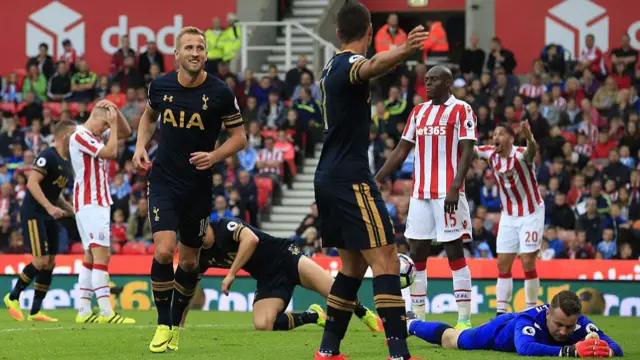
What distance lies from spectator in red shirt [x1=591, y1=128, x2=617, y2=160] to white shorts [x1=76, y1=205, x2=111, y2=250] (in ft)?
36.9

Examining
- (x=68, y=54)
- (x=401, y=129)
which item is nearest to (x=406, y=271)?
(x=401, y=129)

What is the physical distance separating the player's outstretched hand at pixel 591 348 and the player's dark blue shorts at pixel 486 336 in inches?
29.3

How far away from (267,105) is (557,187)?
6.64 m

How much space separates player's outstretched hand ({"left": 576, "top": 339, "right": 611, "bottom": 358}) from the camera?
30.7 feet

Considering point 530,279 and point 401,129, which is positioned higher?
point 401,129

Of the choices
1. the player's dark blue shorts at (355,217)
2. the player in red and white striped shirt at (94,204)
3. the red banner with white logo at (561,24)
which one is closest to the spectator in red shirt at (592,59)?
the red banner with white logo at (561,24)

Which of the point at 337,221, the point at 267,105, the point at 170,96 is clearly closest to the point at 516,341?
the point at 337,221

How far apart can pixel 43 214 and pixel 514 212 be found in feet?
18.9

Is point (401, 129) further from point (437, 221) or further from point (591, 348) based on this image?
point (591, 348)

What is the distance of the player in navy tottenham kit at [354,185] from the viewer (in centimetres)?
862

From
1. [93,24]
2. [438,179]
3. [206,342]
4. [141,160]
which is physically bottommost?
[206,342]

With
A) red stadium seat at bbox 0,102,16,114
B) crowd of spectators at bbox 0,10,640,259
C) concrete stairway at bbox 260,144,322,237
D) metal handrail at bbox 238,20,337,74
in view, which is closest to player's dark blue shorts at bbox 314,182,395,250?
crowd of spectators at bbox 0,10,640,259

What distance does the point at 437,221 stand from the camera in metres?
12.5

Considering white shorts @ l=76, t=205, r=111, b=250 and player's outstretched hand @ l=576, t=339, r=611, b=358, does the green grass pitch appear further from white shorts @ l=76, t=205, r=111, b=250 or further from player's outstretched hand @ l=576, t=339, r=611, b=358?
white shorts @ l=76, t=205, r=111, b=250
